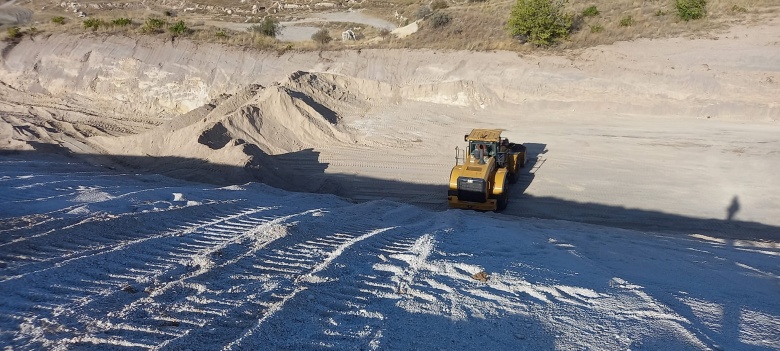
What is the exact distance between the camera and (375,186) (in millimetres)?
14594

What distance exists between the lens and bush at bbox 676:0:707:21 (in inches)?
1005

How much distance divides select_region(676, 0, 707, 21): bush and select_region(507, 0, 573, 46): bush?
5.98 meters

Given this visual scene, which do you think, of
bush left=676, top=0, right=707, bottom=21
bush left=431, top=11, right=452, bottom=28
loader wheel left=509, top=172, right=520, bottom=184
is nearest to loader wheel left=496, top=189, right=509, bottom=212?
loader wheel left=509, top=172, right=520, bottom=184

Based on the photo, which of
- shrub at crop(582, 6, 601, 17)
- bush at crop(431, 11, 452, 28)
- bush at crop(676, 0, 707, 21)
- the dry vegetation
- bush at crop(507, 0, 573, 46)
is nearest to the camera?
bush at crop(507, 0, 573, 46)

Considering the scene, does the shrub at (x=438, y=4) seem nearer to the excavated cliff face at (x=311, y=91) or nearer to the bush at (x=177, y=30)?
the excavated cliff face at (x=311, y=91)

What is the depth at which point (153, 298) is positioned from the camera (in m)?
5.22

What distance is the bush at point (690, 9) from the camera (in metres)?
25.5

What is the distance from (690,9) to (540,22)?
26.3 ft

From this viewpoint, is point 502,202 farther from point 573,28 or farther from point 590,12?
point 590,12

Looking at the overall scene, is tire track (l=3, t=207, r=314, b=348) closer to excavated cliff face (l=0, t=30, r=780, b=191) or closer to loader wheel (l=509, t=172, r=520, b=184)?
excavated cliff face (l=0, t=30, r=780, b=191)

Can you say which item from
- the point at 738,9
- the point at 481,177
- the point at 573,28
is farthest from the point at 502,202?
the point at 738,9

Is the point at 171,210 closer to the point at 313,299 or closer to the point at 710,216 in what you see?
the point at 313,299

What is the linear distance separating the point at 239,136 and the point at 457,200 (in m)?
8.00

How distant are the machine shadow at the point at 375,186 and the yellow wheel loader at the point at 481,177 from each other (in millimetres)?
636
